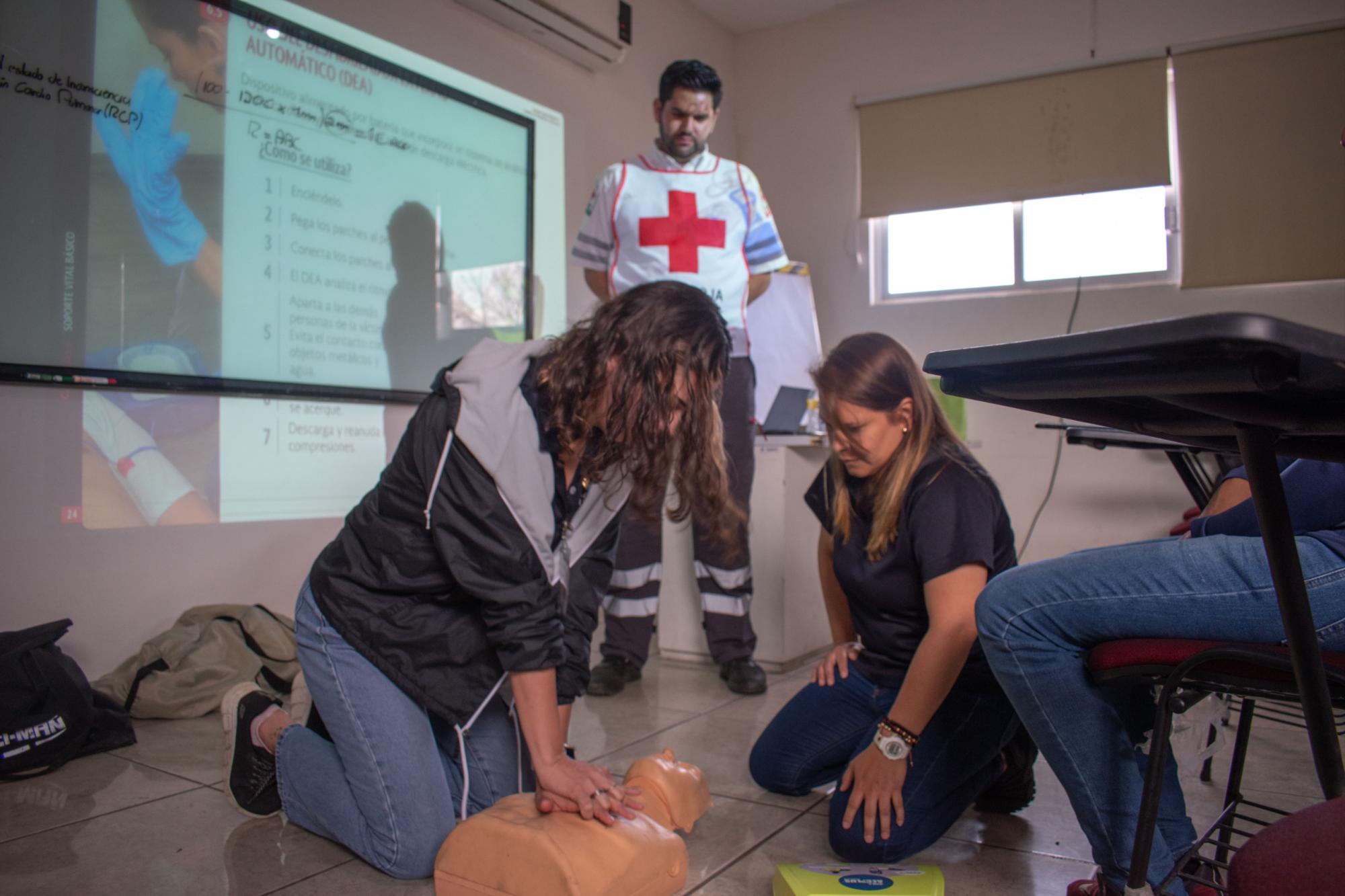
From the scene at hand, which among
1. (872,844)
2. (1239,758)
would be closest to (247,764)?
(872,844)

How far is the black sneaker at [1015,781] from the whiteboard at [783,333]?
198 centimetres

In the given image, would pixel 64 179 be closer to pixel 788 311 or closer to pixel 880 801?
pixel 880 801

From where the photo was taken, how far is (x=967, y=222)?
160 inches

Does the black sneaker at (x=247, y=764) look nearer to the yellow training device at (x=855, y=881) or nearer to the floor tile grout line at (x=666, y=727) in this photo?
the floor tile grout line at (x=666, y=727)

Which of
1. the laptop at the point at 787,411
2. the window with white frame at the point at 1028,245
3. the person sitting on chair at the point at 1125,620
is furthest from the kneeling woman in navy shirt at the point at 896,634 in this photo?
the window with white frame at the point at 1028,245

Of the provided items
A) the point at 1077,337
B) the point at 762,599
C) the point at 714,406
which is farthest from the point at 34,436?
the point at 1077,337

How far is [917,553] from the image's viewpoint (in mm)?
1425

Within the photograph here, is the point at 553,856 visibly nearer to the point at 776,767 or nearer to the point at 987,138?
the point at 776,767

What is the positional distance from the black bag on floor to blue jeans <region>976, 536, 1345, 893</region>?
1.68m

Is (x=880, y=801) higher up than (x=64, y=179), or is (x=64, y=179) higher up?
(x=64, y=179)

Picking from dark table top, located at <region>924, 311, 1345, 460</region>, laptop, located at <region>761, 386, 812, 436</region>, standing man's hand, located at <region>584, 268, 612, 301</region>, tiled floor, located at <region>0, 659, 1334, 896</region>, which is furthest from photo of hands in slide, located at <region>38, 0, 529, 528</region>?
dark table top, located at <region>924, 311, 1345, 460</region>

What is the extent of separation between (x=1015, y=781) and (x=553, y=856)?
84 centimetres

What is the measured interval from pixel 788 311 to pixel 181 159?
2093mm

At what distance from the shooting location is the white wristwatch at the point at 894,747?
4.37 feet
